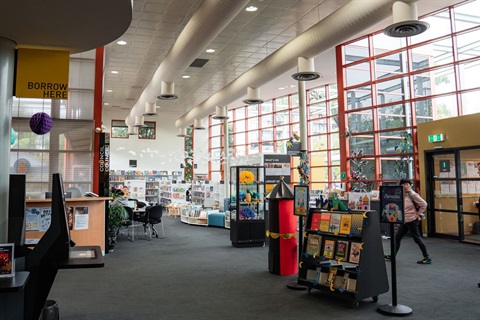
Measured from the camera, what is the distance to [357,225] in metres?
4.43

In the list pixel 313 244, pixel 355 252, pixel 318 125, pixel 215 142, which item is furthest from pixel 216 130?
pixel 355 252

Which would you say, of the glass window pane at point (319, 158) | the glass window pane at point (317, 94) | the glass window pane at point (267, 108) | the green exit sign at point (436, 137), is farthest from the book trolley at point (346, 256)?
the glass window pane at point (267, 108)

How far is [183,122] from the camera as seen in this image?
18453 millimetres

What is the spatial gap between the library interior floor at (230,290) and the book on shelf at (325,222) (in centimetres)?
77

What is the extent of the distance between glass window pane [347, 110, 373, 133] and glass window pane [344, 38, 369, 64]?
66.3 inches

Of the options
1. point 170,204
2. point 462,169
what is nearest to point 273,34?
point 462,169

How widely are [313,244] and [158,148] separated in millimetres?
17800

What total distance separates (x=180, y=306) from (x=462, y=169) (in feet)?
25.0

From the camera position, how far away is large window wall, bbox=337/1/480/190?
9484 millimetres

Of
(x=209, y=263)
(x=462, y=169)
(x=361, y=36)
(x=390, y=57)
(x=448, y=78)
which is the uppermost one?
(x=361, y=36)

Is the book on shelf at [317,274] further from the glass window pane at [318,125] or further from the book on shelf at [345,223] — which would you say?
the glass window pane at [318,125]

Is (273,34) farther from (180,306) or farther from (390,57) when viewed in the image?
(180,306)

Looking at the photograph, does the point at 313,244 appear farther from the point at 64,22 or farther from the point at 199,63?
the point at 199,63

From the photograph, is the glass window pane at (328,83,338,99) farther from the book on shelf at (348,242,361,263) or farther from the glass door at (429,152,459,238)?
the book on shelf at (348,242,361,263)
